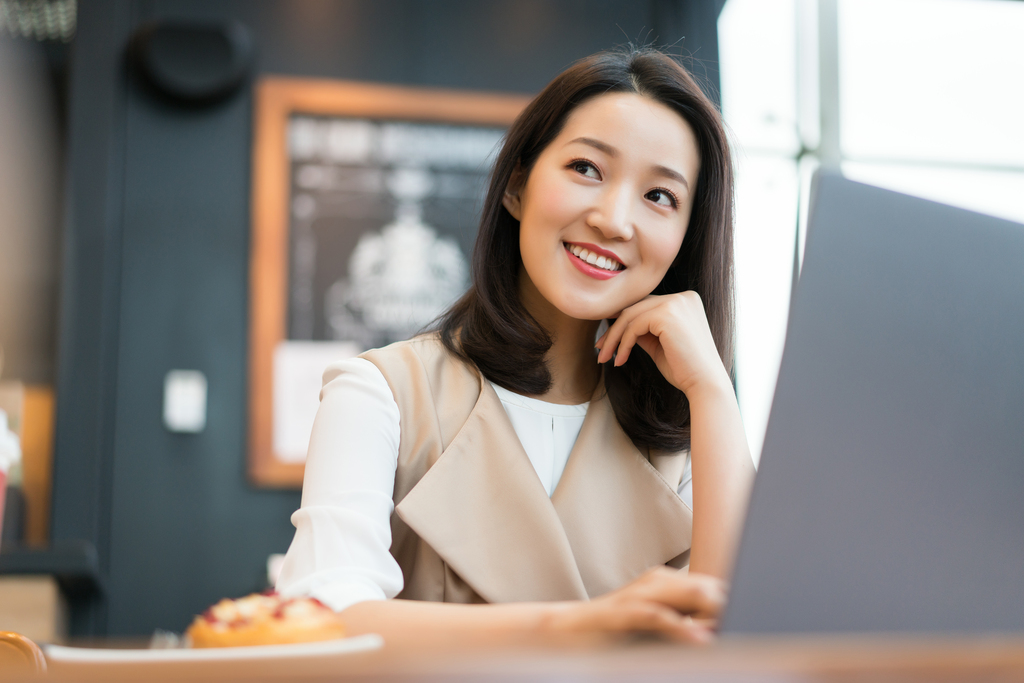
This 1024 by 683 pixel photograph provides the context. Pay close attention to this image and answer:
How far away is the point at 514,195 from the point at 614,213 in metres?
0.22

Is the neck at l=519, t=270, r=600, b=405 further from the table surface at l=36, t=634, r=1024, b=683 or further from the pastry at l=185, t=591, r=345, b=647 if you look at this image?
the table surface at l=36, t=634, r=1024, b=683

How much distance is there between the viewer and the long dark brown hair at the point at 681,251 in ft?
4.00

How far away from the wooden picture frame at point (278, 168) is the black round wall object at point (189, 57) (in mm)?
135

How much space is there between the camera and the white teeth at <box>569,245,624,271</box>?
1181mm

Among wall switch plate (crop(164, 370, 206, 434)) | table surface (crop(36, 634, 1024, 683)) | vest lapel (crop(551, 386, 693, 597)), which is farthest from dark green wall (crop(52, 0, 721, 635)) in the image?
table surface (crop(36, 634, 1024, 683))

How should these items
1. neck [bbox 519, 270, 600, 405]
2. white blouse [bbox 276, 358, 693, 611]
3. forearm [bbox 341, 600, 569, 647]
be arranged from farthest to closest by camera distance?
neck [bbox 519, 270, 600, 405] → white blouse [bbox 276, 358, 693, 611] → forearm [bbox 341, 600, 569, 647]

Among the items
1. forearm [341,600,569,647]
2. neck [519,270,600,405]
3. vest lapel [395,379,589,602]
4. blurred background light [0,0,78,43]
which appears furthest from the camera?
blurred background light [0,0,78,43]

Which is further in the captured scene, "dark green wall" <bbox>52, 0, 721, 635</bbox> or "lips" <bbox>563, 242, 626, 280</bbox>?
"dark green wall" <bbox>52, 0, 721, 635</bbox>

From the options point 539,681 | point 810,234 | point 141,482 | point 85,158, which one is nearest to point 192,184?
point 85,158

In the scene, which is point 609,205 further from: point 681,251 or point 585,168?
point 681,251

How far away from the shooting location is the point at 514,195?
130cm

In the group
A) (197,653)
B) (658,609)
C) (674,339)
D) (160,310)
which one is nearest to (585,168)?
(674,339)

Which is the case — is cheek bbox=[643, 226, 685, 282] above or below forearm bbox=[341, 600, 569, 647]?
above

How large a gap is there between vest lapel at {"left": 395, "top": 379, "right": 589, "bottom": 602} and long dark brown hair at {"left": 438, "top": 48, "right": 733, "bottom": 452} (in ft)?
0.55
